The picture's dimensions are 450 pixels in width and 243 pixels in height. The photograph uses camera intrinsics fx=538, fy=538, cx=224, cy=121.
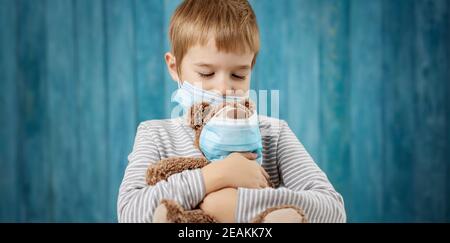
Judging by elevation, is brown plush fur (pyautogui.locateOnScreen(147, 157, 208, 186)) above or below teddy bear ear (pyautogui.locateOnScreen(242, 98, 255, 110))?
below

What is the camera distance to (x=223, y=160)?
0.75 m

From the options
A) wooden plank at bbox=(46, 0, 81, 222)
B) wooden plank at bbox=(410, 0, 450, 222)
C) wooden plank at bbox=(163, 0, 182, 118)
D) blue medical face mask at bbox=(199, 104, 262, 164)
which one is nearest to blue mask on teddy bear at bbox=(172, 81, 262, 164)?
blue medical face mask at bbox=(199, 104, 262, 164)

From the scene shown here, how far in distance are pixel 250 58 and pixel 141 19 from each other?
0.84m

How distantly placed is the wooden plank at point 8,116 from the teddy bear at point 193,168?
3.42 feet

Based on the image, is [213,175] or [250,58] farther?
[250,58]

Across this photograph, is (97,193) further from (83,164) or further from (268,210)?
(268,210)

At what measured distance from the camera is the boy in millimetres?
738

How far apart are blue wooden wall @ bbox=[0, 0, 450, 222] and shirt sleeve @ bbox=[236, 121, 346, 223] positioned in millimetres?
770

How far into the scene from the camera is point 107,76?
1.70 meters

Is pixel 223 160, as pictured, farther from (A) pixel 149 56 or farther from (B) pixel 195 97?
(A) pixel 149 56

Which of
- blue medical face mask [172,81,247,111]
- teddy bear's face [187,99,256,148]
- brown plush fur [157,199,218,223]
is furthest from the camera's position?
blue medical face mask [172,81,247,111]

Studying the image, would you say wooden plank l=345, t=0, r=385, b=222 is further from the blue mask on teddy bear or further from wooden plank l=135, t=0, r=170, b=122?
the blue mask on teddy bear
